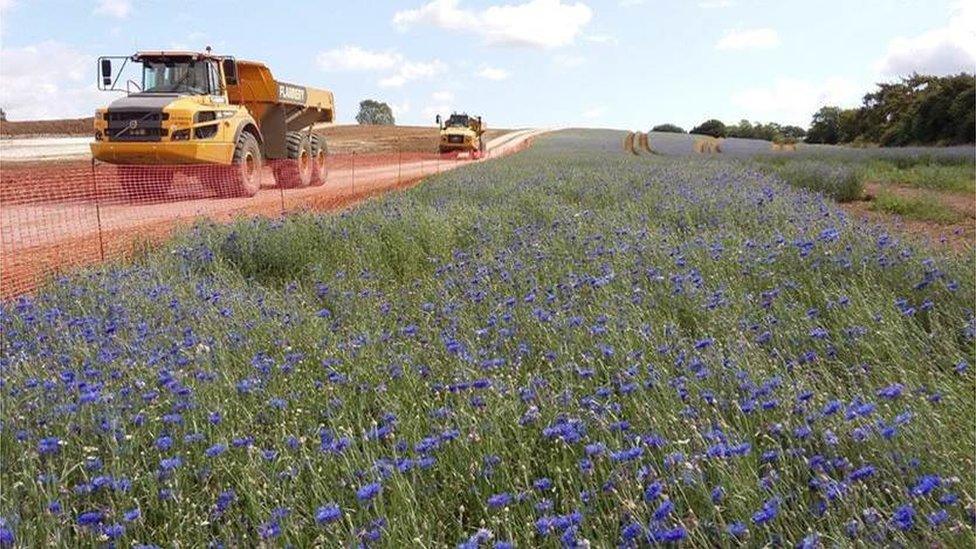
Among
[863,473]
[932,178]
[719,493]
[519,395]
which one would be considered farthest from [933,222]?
[719,493]

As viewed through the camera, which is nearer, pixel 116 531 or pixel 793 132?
pixel 116 531

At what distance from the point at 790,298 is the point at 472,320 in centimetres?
152

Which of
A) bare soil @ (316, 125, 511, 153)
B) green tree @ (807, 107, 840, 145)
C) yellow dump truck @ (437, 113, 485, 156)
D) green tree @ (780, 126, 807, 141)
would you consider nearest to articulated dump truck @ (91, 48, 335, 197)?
yellow dump truck @ (437, 113, 485, 156)

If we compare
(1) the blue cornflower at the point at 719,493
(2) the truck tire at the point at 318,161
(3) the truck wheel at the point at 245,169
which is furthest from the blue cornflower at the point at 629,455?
(2) the truck tire at the point at 318,161

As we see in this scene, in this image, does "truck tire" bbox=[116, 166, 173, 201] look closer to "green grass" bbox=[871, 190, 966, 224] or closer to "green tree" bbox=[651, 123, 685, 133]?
"green grass" bbox=[871, 190, 966, 224]

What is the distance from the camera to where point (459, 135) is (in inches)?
1455

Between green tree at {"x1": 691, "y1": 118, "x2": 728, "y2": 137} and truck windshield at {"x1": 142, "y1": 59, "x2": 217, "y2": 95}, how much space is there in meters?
64.7

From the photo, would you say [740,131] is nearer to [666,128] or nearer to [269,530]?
[666,128]

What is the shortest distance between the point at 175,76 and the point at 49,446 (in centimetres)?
1341

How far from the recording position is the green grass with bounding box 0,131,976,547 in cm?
202

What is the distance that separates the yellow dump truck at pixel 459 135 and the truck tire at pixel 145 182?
2168 centimetres

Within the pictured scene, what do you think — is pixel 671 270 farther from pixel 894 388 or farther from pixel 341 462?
pixel 341 462

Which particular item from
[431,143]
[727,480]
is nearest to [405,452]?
[727,480]

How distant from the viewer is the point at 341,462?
2334 mm
